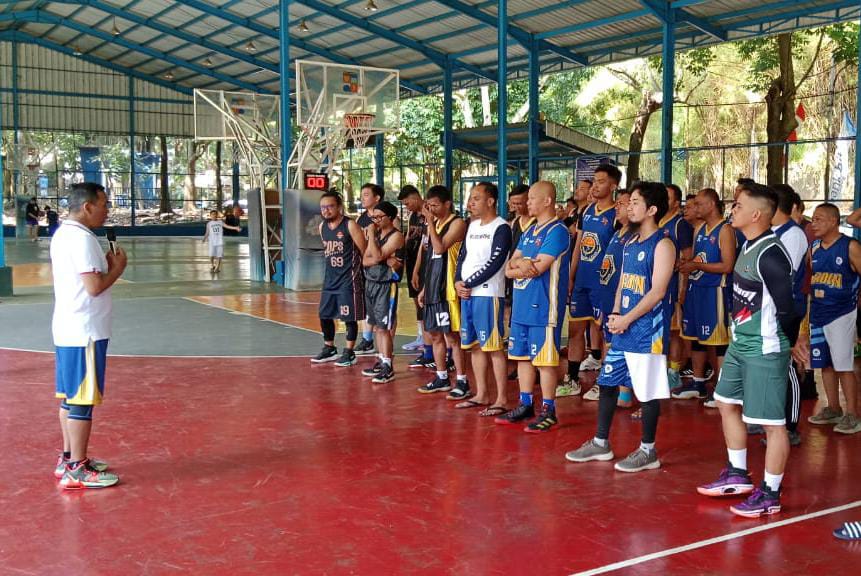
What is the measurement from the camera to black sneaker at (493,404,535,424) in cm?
677

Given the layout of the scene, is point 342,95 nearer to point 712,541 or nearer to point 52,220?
point 712,541

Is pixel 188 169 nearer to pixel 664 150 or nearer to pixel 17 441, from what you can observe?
pixel 664 150

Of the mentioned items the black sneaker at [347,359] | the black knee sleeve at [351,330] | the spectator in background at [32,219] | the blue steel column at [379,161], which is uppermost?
the blue steel column at [379,161]

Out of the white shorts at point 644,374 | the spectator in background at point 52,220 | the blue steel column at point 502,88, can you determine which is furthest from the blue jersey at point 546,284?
the spectator in background at point 52,220

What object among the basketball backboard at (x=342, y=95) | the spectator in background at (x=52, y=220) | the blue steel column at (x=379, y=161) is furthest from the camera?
the spectator in background at (x=52, y=220)

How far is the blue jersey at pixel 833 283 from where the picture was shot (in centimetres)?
653

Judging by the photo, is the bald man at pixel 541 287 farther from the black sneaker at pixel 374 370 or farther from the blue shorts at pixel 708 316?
the black sneaker at pixel 374 370

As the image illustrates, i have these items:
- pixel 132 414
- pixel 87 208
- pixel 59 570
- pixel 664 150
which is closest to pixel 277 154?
pixel 664 150

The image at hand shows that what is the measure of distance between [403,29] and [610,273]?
1898cm

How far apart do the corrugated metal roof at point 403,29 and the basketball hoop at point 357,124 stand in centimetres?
393

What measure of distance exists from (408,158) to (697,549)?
34573mm

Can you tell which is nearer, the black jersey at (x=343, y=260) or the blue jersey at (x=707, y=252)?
the blue jersey at (x=707, y=252)

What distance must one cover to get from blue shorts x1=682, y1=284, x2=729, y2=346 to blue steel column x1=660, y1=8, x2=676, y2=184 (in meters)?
10.7

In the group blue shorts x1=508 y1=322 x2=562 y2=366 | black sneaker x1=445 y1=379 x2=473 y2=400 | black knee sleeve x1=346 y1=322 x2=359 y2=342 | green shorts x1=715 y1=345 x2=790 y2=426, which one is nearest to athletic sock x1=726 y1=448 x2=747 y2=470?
green shorts x1=715 y1=345 x2=790 y2=426
